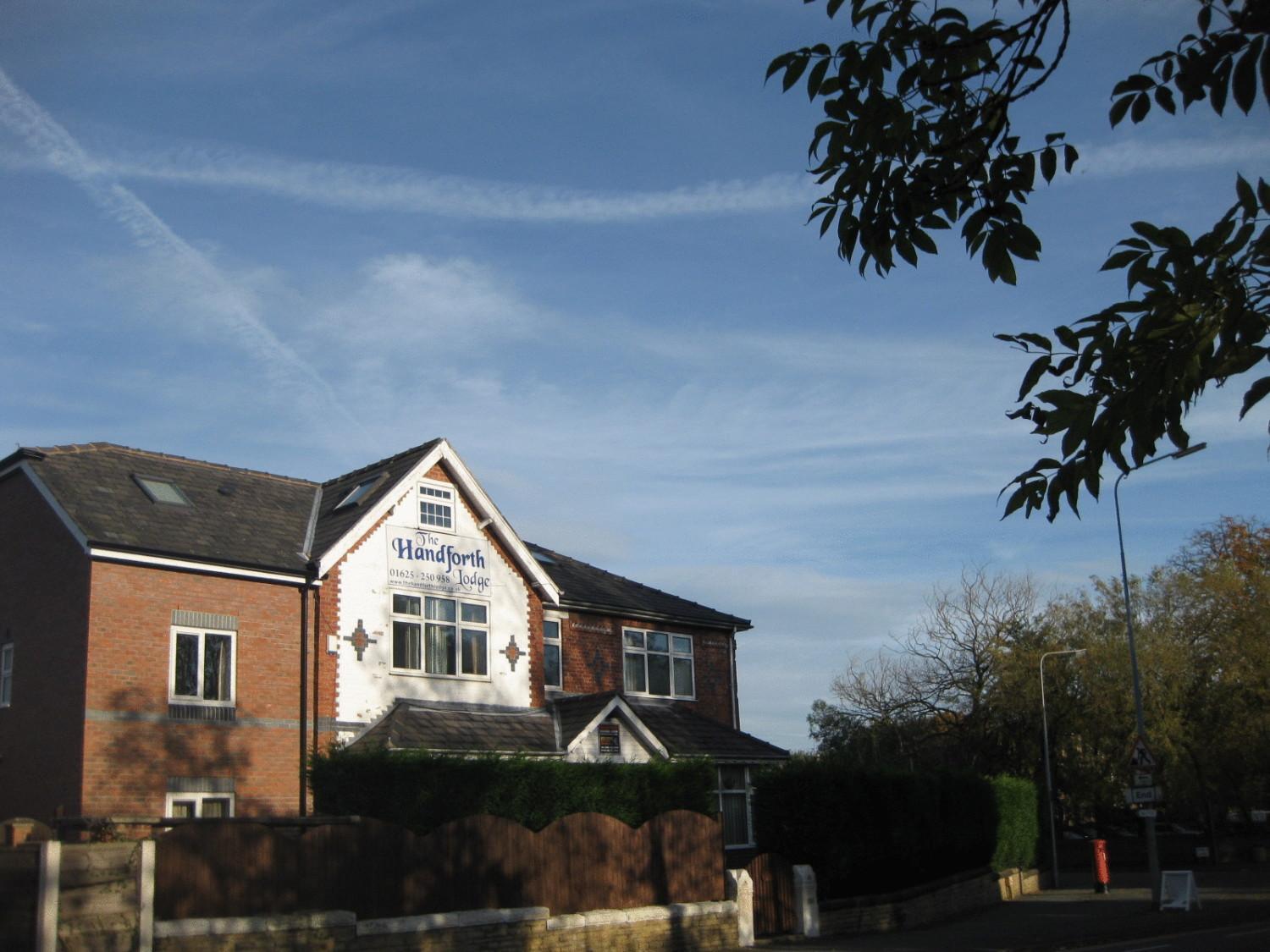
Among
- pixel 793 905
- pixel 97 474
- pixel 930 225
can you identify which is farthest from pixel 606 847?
pixel 930 225

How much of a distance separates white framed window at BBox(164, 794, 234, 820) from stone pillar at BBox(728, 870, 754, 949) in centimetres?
907

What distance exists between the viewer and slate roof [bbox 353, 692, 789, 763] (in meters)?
25.0

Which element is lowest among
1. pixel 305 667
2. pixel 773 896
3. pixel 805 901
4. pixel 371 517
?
pixel 805 901

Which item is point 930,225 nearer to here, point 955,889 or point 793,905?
point 793,905

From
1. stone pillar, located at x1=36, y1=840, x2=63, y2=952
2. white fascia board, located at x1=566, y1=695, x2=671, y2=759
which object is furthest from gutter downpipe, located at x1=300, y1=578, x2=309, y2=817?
stone pillar, located at x1=36, y1=840, x2=63, y2=952

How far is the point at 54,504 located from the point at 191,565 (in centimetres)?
Result: 266

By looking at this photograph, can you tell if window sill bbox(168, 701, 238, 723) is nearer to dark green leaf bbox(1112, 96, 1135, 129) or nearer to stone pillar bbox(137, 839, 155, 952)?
stone pillar bbox(137, 839, 155, 952)

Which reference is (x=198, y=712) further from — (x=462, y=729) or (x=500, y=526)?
(x=500, y=526)

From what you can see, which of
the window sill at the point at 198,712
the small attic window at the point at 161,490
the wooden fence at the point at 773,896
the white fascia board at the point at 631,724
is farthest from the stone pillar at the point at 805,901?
the small attic window at the point at 161,490

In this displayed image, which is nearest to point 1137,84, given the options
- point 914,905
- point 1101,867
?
point 914,905

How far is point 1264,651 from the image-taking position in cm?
4203

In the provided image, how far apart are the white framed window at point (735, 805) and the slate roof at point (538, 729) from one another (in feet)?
1.75

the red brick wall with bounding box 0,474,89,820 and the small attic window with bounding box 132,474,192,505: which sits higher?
the small attic window with bounding box 132,474,192,505

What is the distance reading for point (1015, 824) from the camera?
35.1 m
